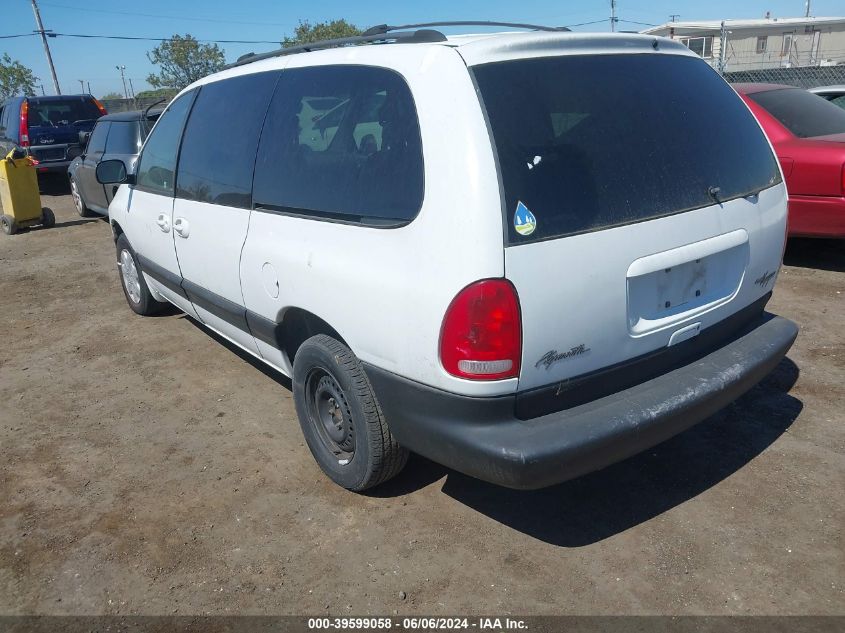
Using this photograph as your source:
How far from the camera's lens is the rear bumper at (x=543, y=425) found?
2.34 metres

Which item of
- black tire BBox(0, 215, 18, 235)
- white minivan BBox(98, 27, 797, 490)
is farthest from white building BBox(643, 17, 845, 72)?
white minivan BBox(98, 27, 797, 490)

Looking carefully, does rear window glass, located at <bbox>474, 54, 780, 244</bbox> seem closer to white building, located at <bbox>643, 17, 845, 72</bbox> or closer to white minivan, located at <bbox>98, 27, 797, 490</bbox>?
white minivan, located at <bbox>98, 27, 797, 490</bbox>

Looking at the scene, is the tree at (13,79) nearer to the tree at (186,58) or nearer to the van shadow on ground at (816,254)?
the tree at (186,58)

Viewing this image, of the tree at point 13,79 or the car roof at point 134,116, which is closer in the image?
the car roof at point 134,116

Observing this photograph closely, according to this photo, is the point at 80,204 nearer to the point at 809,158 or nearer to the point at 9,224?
the point at 9,224

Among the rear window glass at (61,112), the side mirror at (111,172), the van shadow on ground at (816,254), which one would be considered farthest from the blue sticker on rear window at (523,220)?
the rear window glass at (61,112)

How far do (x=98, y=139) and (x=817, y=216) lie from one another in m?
9.09

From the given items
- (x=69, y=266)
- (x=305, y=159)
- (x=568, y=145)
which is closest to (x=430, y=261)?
(x=568, y=145)

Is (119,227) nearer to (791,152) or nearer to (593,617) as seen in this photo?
(593,617)

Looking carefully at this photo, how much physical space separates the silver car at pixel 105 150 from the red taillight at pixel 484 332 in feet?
21.9

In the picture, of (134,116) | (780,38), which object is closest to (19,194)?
(134,116)

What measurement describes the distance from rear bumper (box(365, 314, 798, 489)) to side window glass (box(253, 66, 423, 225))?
692mm

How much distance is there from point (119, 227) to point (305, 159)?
329 cm

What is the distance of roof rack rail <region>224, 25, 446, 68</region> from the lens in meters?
2.76
